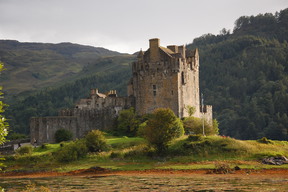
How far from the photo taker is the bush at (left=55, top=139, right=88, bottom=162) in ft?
180

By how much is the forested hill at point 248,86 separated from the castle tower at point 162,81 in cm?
5206

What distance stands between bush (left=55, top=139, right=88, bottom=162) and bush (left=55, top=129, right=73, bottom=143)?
10.8 metres

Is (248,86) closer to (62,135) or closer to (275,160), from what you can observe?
(62,135)

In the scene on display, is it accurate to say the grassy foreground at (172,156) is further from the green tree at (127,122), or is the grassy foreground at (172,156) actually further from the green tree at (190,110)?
the green tree at (190,110)

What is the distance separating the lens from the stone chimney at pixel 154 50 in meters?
68.8

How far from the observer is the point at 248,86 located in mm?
160625

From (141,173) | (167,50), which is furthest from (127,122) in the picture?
(141,173)

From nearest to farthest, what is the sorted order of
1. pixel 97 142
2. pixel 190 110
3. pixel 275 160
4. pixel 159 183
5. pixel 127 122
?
pixel 159 183, pixel 275 160, pixel 97 142, pixel 127 122, pixel 190 110

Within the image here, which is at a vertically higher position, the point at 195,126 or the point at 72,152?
the point at 195,126

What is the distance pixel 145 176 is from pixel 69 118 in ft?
91.6

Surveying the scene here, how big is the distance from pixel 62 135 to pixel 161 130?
824 inches

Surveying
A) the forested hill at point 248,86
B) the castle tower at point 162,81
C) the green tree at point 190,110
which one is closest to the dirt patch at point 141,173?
the castle tower at point 162,81

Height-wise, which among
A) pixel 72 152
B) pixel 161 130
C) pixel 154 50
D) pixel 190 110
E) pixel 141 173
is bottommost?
pixel 141 173

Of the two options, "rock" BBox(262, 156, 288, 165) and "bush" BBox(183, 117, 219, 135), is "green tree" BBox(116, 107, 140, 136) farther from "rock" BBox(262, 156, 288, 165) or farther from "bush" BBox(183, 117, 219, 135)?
"rock" BBox(262, 156, 288, 165)
